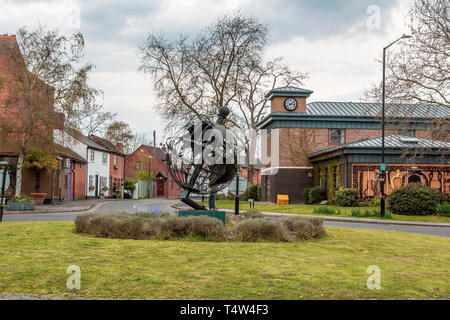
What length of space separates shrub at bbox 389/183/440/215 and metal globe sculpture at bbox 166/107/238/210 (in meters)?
15.5

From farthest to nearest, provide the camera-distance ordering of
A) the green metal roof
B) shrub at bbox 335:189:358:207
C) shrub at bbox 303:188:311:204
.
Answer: shrub at bbox 303:188:311:204 → the green metal roof → shrub at bbox 335:189:358:207

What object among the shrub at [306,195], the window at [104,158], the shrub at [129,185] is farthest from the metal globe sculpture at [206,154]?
the shrub at [129,185]

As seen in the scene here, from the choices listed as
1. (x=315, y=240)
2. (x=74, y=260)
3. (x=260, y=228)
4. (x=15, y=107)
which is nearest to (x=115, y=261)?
(x=74, y=260)

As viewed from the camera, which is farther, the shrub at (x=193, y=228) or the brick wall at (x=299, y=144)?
the brick wall at (x=299, y=144)

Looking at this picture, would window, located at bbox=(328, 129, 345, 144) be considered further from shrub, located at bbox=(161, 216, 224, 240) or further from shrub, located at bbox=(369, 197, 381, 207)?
shrub, located at bbox=(161, 216, 224, 240)

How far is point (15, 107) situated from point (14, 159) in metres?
4.19

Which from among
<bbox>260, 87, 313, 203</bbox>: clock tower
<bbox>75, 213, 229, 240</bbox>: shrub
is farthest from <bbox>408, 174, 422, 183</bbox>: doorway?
<bbox>75, 213, 229, 240</bbox>: shrub

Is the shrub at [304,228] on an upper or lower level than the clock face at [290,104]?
lower

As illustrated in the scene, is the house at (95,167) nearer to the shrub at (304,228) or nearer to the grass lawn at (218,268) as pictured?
the shrub at (304,228)

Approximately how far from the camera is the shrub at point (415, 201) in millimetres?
26719

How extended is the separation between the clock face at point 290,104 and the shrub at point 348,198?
12943 millimetres

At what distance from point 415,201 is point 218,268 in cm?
2171

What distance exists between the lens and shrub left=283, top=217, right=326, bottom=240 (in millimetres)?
12672
